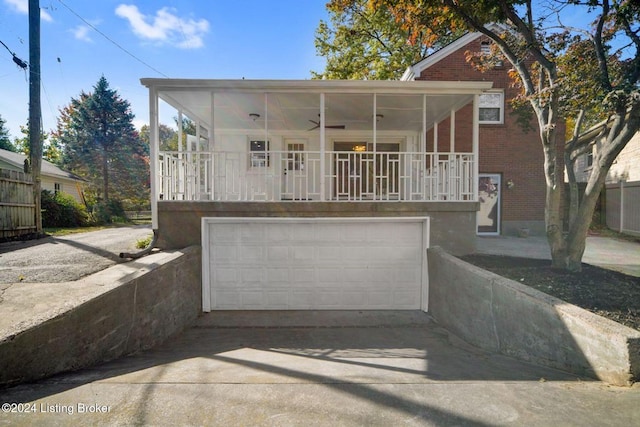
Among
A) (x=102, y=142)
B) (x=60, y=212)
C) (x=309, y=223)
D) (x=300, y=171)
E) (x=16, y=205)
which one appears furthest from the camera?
(x=102, y=142)

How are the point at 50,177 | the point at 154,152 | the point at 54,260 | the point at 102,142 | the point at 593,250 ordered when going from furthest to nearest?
the point at 102,142 → the point at 50,177 → the point at 593,250 → the point at 154,152 → the point at 54,260

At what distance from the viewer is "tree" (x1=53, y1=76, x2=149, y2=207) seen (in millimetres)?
23734

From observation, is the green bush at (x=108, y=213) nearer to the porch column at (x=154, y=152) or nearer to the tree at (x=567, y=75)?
the porch column at (x=154, y=152)

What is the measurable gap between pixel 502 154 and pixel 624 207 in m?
5.24

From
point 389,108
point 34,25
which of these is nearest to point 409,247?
point 389,108

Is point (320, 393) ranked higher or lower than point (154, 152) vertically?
lower

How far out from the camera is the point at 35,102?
30.5ft

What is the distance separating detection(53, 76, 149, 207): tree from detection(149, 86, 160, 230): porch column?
21320 mm

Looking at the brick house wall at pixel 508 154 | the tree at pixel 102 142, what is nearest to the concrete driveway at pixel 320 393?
the brick house wall at pixel 508 154

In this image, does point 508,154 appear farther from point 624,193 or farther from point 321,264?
point 321,264

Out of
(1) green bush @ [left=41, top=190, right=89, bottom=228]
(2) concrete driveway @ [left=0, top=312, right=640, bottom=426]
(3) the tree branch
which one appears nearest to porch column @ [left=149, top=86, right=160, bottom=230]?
(2) concrete driveway @ [left=0, top=312, right=640, bottom=426]

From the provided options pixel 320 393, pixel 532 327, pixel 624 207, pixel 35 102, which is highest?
pixel 35 102

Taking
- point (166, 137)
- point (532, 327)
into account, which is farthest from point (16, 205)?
point (166, 137)

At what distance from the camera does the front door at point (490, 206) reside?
35.7 ft
